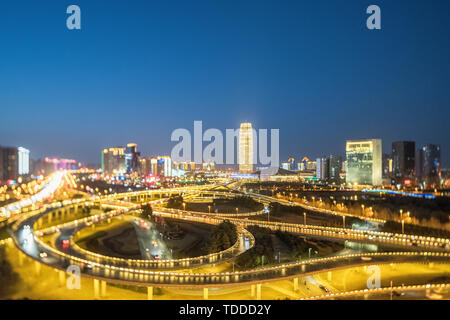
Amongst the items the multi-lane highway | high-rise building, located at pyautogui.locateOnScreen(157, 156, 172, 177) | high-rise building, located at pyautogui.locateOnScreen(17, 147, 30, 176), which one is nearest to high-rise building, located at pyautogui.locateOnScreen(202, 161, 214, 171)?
high-rise building, located at pyautogui.locateOnScreen(157, 156, 172, 177)

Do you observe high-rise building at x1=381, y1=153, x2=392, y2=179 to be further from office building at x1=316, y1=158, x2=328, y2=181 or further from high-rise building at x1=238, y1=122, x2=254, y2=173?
high-rise building at x1=238, y1=122, x2=254, y2=173

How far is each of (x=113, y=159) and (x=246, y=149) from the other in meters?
40.8

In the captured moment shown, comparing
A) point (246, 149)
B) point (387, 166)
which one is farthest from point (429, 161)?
point (246, 149)

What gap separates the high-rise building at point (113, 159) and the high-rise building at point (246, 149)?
3345cm

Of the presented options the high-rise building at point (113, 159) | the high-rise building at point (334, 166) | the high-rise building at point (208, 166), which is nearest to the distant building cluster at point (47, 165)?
the high-rise building at point (113, 159)

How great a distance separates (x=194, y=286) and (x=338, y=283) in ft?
14.8

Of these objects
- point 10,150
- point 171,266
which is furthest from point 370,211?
point 10,150

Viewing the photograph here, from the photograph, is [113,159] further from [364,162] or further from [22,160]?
[364,162]

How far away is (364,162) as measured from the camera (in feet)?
145
